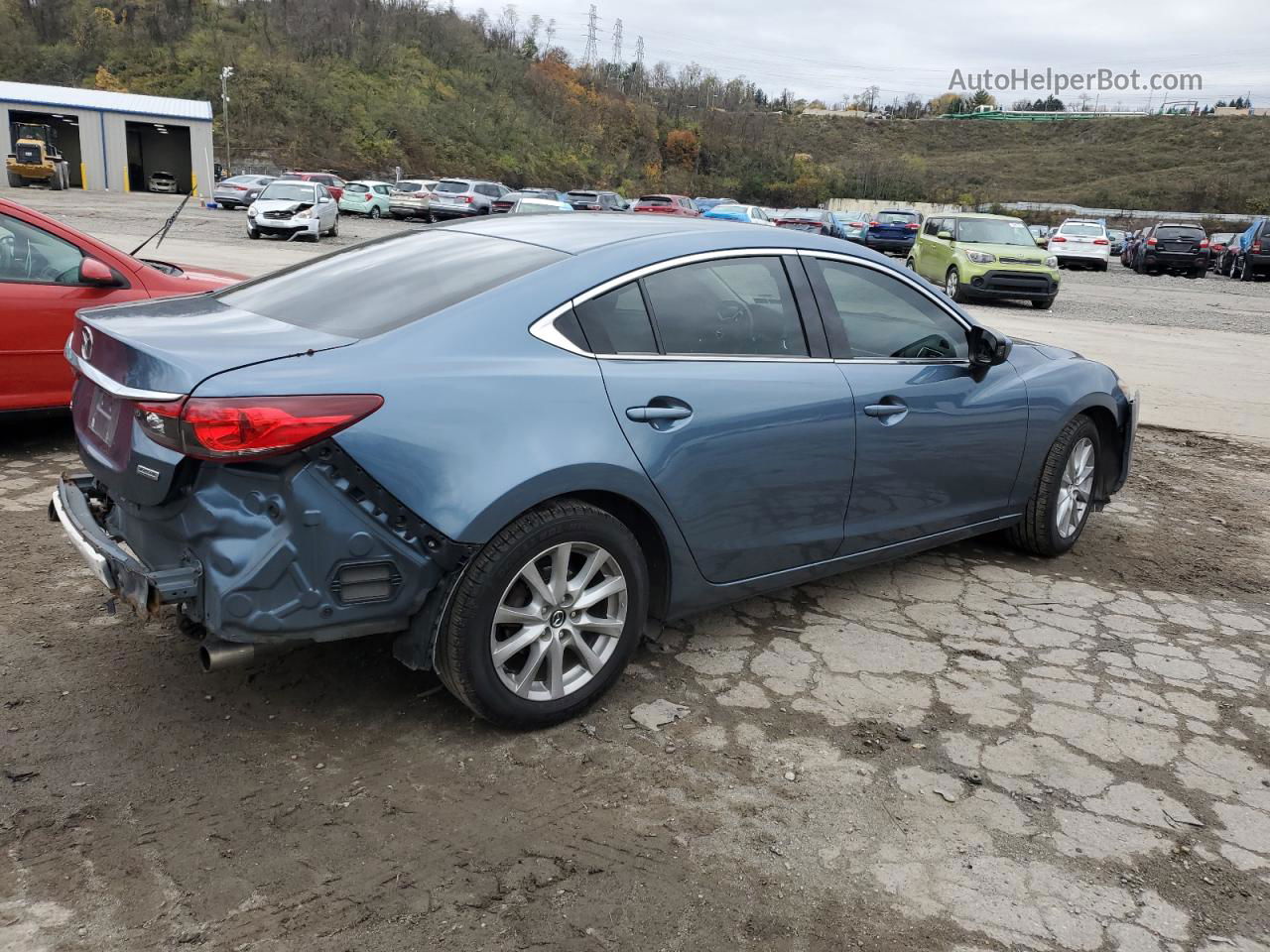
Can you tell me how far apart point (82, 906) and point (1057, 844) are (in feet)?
8.06

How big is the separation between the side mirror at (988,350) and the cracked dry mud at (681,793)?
3.54 feet

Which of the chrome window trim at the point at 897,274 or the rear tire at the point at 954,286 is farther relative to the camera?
the rear tire at the point at 954,286

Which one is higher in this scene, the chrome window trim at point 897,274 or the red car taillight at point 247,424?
the chrome window trim at point 897,274

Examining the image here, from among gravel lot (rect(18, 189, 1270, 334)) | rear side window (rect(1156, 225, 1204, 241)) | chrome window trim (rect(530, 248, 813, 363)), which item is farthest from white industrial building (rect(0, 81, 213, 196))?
chrome window trim (rect(530, 248, 813, 363))

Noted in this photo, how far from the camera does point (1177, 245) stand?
100ft

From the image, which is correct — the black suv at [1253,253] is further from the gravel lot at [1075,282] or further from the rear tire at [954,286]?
the rear tire at [954,286]

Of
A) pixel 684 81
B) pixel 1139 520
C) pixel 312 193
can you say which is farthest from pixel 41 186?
pixel 684 81

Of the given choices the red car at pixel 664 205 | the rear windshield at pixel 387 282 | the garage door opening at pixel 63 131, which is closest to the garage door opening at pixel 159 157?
the garage door opening at pixel 63 131

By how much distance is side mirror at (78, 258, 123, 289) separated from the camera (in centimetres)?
565

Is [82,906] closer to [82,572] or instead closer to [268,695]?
[268,695]

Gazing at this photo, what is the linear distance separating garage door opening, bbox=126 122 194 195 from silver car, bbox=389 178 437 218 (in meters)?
20.6

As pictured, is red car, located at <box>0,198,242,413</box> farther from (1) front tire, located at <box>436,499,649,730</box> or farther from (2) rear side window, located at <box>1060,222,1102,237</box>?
(2) rear side window, located at <box>1060,222,1102,237</box>

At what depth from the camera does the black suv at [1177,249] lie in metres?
30.7

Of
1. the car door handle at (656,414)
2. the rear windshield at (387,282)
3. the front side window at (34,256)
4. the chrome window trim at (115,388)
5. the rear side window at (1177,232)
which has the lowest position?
the car door handle at (656,414)
